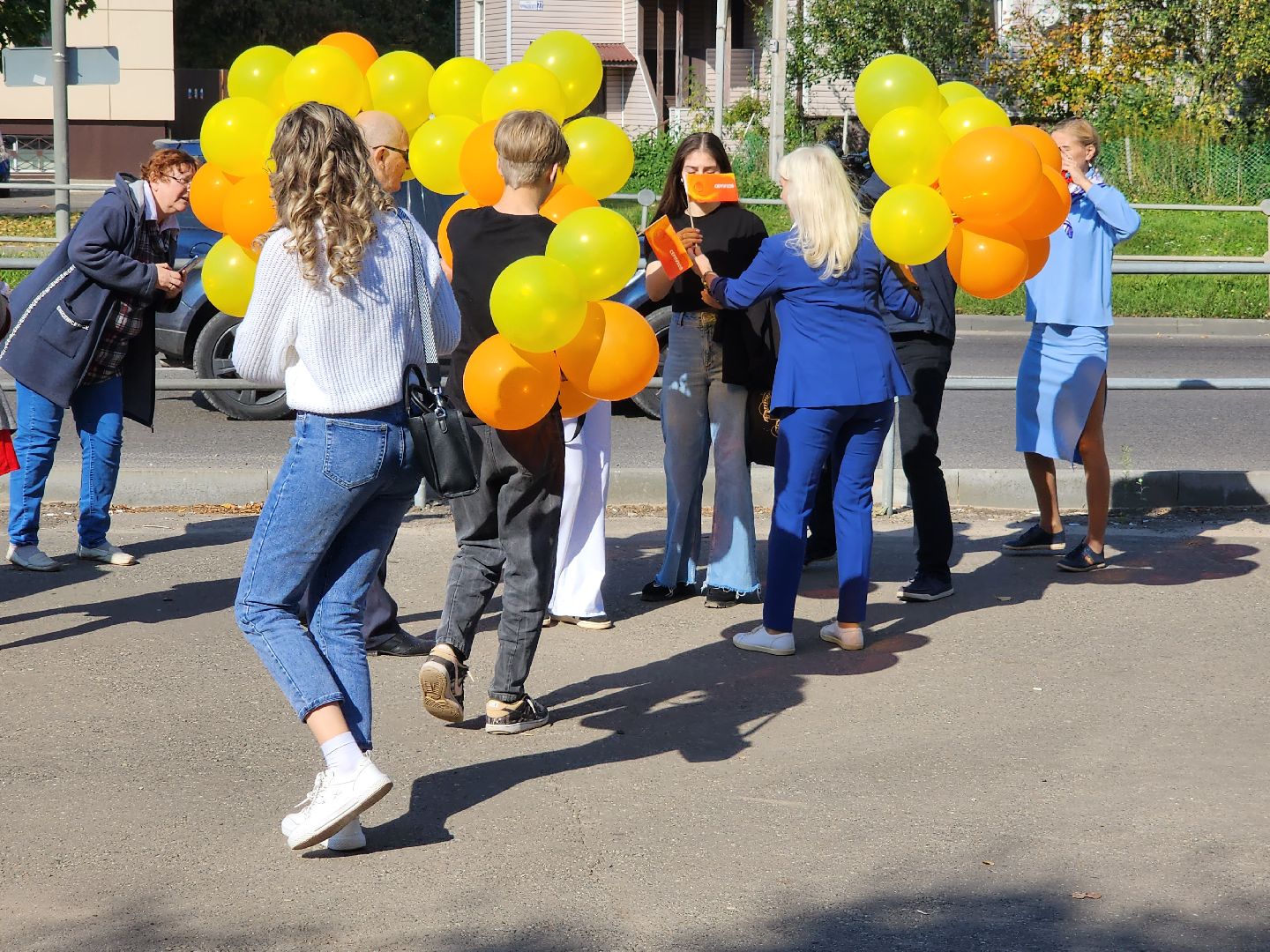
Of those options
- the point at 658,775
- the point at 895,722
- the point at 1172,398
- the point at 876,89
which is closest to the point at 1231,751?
the point at 895,722

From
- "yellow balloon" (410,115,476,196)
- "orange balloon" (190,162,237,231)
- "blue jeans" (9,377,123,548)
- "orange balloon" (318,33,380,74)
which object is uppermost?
"orange balloon" (318,33,380,74)

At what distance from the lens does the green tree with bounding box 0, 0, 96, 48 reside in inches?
1019

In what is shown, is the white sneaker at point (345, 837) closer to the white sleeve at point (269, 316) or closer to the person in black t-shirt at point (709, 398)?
the white sleeve at point (269, 316)

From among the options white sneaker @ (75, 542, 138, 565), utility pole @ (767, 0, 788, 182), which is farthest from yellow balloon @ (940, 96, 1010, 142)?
utility pole @ (767, 0, 788, 182)

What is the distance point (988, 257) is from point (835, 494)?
42.6 inches

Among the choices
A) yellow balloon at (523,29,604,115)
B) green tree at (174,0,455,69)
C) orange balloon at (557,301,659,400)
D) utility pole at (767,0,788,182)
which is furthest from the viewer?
green tree at (174,0,455,69)

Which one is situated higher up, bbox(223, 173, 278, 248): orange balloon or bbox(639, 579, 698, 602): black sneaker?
bbox(223, 173, 278, 248): orange balloon

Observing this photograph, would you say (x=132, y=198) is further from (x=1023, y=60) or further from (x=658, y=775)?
(x=1023, y=60)

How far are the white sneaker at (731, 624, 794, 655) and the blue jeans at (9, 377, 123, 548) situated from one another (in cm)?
316

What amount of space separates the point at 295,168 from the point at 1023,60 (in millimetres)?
29685

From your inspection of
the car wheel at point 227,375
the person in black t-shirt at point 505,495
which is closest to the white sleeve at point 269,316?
the person in black t-shirt at point 505,495

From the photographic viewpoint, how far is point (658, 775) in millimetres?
4609

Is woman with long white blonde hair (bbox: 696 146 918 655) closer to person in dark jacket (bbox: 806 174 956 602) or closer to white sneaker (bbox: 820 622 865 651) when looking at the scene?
white sneaker (bbox: 820 622 865 651)

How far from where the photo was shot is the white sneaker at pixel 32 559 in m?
6.90
